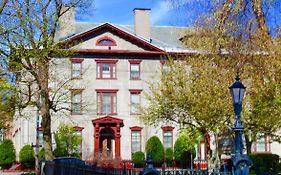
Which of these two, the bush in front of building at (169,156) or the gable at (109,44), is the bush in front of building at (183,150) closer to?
the bush in front of building at (169,156)

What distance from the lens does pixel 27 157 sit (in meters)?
44.0

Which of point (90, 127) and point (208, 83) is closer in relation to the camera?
point (208, 83)

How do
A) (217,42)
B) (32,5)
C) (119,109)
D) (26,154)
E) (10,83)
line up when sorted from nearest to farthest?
(217,42) < (10,83) < (32,5) < (26,154) < (119,109)

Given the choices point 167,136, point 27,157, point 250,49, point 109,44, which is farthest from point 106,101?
point 250,49

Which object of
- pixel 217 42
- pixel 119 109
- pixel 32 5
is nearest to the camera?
pixel 217 42

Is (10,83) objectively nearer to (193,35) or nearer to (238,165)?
(193,35)

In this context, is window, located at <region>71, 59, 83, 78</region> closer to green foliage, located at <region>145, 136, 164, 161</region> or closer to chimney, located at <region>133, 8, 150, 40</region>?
chimney, located at <region>133, 8, 150, 40</region>

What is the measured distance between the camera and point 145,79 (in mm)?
47906

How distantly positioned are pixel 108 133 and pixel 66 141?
5.52m

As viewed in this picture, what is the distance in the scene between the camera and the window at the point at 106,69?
4725cm

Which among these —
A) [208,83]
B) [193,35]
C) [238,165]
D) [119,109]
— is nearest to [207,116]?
[208,83]

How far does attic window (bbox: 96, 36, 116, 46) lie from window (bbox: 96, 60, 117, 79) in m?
1.58

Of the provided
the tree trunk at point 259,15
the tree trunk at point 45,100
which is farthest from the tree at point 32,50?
the tree trunk at point 259,15

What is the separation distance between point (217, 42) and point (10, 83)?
13.7 meters
